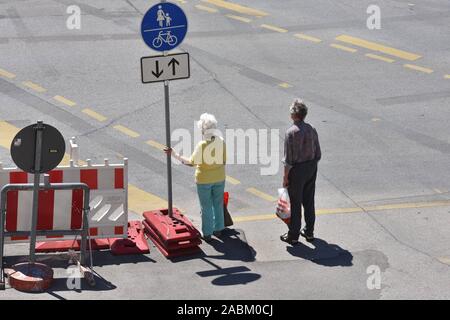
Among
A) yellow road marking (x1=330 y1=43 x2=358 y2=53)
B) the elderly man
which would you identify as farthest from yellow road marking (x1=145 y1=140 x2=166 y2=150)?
yellow road marking (x1=330 y1=43 x2=358 y2=53)

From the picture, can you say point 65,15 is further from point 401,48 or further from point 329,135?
point 329,135

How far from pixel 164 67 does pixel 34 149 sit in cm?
211

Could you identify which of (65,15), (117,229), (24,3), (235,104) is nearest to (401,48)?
(235,104)

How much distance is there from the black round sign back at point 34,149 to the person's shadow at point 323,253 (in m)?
3.13

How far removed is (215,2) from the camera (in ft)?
82.1

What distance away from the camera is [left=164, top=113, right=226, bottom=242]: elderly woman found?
11977 millimetres

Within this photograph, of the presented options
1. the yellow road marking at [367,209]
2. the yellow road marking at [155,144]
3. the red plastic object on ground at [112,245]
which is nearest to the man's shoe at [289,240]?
the yellow road marking at [367,209]

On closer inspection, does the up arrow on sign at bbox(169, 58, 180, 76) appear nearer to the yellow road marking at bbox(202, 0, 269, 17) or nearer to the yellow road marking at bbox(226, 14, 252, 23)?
the yellow road marking at bbox(226, 14, 252, 23)

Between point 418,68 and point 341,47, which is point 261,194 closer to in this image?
point 418,68

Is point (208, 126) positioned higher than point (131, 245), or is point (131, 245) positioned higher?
point (208, 126)

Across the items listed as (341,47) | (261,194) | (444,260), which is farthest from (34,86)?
(444,260)

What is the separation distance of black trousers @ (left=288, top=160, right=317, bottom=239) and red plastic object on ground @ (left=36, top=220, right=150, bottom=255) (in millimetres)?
1811

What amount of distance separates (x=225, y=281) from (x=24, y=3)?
49.6ft

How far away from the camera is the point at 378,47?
70.0ft
